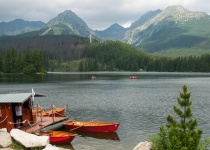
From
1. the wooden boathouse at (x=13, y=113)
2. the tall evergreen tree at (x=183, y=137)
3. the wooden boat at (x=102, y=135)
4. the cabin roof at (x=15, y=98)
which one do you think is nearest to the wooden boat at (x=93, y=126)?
the wooden boat at (x=102, y=135)

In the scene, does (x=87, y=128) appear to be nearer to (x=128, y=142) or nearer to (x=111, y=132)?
(x=111, y=132)

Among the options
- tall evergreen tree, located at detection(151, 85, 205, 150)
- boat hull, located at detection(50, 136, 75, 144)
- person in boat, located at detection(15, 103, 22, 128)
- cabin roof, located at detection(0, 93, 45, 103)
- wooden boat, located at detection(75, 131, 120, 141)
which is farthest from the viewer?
wooden boat, located at detection(75, 131, 120, 141)

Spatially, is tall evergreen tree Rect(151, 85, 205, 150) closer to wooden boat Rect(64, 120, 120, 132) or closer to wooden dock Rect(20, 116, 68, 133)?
wooden boat Rect(64, 120, 120, 132)

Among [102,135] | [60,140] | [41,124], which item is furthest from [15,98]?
[102,135]

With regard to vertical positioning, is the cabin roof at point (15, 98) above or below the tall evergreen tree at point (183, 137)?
above

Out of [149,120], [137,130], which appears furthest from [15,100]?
[149,120]

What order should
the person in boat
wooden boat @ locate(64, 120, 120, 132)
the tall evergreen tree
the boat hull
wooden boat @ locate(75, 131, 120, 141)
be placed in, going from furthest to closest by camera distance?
wooden boat @ locate(64, 120, 120, 132) < wooden boat @ locate(75, 131, 120, 141) < the person in boat < the boat hull < the tall evergreen tree

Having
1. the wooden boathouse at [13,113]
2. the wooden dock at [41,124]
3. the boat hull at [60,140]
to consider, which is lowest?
the boat hull at [60,140]

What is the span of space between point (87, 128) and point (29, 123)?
9.14m

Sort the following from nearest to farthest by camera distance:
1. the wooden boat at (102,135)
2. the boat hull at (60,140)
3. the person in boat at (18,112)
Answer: the boat hull at (60,140) < the person in boat at (18,112) < the wooden boat at (102,135)

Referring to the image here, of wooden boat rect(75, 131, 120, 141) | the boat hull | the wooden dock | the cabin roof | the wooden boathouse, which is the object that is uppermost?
the cabin roof

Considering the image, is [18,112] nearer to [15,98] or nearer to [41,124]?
[15,98]

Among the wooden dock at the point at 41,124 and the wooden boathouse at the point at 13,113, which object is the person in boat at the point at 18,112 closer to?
the wooden boathouse at the point at 13,113

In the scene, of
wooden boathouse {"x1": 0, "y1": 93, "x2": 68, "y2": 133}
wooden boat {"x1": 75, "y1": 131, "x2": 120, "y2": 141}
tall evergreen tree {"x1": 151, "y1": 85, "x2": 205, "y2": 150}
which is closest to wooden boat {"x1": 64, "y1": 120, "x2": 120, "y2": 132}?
wooden boat {"x1": 75, "y1": 131, "x2": 120, "y2": 141}
